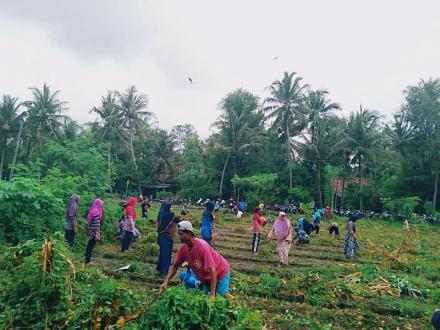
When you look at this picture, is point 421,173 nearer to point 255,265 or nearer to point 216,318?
point 255,265

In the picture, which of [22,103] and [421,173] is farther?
[22,103]

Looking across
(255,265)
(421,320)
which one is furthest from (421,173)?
(421,320)

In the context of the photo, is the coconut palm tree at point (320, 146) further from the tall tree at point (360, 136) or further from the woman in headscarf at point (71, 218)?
the woman in headscarf at point (71, 218)

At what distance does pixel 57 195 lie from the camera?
432 inches

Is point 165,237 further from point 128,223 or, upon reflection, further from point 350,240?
point 350,240

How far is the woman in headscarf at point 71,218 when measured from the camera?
936cm

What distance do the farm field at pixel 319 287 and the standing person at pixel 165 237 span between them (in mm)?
323

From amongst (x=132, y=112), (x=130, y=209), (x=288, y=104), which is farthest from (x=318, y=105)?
(x=130, y=209)

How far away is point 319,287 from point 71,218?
5.74m

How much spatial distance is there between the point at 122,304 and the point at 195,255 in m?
0.98

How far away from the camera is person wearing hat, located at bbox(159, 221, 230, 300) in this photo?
4.29 meters

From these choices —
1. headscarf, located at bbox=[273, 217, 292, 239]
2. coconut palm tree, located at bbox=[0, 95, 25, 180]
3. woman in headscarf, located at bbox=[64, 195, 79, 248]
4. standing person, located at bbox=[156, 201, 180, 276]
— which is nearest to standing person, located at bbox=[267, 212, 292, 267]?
headscarf, located at bbox=[273, 217, 292, 239]

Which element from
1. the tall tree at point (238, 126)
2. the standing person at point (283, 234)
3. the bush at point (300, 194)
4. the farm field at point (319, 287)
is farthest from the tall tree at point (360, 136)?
the standing person at point (283, 234)

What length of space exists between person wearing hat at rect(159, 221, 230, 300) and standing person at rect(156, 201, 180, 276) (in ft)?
14.1
